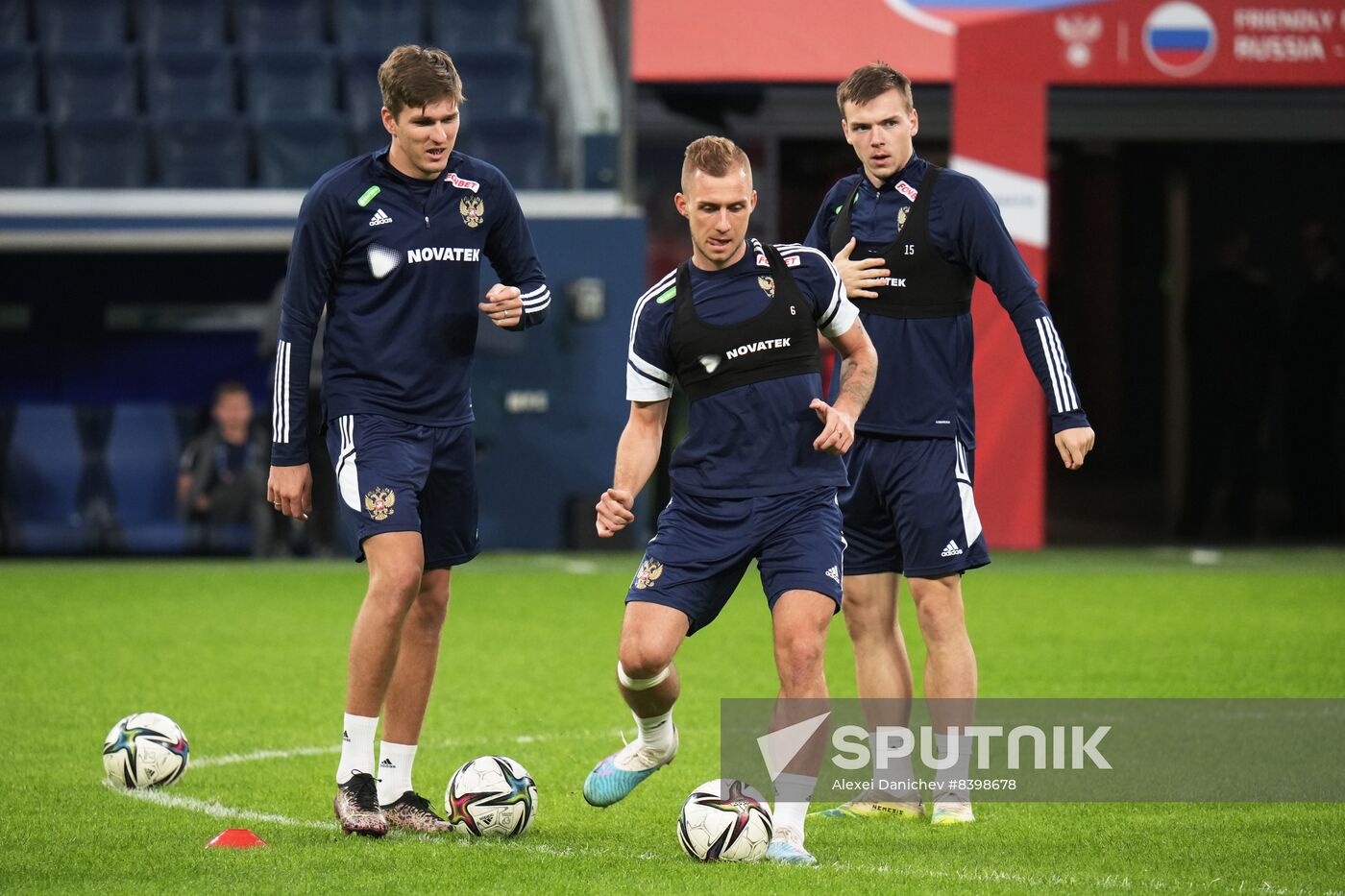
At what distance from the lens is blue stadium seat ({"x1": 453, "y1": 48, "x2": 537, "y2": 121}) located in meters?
14.5

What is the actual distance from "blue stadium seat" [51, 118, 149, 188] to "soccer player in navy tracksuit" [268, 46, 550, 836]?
8.92 m

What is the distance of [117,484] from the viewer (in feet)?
42.7

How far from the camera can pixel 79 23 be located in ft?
48.4

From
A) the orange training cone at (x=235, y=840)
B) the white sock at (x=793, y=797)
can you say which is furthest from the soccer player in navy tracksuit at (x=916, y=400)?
the orange training cone at (x=235, y=840)

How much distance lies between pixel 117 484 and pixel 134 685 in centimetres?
553

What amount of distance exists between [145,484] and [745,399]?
8.84m

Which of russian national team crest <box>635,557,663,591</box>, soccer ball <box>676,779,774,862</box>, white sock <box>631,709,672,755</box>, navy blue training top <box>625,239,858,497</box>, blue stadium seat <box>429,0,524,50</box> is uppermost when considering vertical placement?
blue stadium seat <box>429,0,524,50</box>

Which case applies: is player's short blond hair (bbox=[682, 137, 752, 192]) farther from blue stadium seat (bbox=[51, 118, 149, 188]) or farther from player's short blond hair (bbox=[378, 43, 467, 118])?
blue stadium seat (bbox=[51, 118, 149, 188])

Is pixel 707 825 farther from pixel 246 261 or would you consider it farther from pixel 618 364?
pixel 246 261

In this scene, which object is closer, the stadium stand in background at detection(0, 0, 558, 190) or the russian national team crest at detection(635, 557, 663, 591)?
the russian national team crest at detection(635, 557, 663, 591)

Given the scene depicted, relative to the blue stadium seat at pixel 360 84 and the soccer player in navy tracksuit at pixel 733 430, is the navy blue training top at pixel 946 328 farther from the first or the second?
the blue stadium seat at pixel 360 84

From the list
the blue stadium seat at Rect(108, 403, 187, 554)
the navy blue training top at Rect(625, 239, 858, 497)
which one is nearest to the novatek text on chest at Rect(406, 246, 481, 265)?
the navy blue training top at Rect(625, 239, 858, 497)

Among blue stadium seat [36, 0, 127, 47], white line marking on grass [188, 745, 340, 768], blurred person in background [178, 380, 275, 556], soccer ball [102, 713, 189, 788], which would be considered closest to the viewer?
soccer ball [102, 713, 189, 788]

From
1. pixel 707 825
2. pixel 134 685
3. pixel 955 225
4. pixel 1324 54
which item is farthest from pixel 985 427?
pixel 707 825
